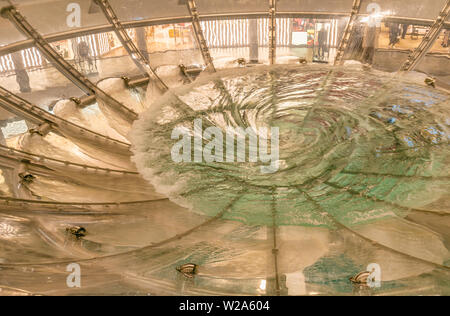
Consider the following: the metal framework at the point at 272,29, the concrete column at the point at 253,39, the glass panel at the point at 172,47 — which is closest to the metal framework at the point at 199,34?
the glass panel at the point at 172,47

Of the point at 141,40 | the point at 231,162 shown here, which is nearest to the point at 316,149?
the point at 231,162

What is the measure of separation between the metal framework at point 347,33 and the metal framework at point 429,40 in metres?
0.86

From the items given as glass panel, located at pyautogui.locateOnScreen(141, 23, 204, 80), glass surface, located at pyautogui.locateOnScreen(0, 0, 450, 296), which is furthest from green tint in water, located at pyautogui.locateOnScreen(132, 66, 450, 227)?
glass panel, located at pyautogui.locateOnScreen(141, 23, 204, 80)

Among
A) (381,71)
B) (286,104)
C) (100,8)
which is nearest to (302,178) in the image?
(286,104)

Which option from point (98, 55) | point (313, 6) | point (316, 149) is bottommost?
point (316, 149)

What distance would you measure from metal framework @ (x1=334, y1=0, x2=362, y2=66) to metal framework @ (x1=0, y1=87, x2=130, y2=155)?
342 cm

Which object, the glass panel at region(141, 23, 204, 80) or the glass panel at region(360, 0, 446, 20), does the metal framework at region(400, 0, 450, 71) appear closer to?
the glass panel at region(360, 0, 446, 20)

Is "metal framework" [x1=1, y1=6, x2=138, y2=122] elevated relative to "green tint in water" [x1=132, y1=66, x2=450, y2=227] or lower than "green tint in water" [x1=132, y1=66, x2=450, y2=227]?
elevated

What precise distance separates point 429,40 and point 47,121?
5.00 m

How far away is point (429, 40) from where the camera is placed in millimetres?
5562

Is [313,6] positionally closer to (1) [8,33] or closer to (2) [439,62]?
(2) [439,62]

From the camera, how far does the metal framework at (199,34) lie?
596 cm

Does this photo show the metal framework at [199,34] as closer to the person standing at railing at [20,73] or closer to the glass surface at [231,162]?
the glass surface at [231,162]

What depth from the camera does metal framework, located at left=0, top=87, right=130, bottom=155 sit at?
421 centimetres
